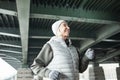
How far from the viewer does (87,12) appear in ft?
23.2

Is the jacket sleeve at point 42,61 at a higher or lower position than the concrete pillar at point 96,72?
lower

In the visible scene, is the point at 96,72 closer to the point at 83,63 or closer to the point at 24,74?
the point at 24,74

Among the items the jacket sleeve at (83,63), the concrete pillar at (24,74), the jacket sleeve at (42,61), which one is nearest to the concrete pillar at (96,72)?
the concrete pillar at (24,74)

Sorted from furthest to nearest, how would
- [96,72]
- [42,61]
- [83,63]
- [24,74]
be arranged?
[96,72]
[24,74]
[83,63]
[42,61]

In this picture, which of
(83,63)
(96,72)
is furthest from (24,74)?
(83,63)

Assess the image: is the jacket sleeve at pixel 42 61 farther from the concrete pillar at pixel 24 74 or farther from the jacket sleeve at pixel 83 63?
the concrete pillar at pixel 24 74

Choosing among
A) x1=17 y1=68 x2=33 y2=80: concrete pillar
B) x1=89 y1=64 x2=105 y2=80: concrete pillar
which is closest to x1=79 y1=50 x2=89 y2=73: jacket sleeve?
x1=17 y1=68 x2=33 y2=80: concrete pillar

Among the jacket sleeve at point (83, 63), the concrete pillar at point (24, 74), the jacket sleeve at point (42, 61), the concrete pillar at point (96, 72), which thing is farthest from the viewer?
the concrete pillar at point (96, 72)

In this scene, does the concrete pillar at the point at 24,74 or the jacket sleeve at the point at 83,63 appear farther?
the concrete pillar at the point at 24,74

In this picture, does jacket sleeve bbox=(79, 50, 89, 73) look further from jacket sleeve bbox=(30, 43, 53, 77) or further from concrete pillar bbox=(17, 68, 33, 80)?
concrete pillar bbox=(17, 68, 33, 80)

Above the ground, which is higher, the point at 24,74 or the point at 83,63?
the point at 24,74

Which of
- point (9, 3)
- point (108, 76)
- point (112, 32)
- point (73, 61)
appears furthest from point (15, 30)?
point (108, 76)

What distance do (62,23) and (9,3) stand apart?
3.91 metres

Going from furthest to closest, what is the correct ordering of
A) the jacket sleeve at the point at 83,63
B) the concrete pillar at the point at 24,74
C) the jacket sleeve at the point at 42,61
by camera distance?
the concrete pillar at the point at 24,74
the jacket sleeve at the point at 83,63
the jacket sleeve at the point at 42,61
